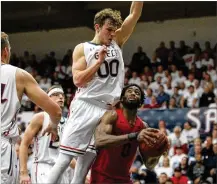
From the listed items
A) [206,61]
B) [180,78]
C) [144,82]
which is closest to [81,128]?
[180,78]

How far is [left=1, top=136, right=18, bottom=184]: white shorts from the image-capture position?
536 cm

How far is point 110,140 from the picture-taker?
5594 millimetres

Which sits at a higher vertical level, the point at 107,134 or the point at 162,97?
the point at 162,97

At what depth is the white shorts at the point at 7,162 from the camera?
5355 mm

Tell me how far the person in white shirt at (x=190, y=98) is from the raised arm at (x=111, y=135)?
9.76 metres

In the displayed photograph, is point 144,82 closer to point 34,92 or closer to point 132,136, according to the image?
point 132,136

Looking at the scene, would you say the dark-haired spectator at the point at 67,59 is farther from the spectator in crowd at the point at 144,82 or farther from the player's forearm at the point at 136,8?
the player's forearm at the point at 136,8

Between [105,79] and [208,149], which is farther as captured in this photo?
[208,149]

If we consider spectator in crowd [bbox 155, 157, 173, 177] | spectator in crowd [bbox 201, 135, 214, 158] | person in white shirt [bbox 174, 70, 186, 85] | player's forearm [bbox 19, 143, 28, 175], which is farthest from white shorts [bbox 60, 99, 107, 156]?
person in white shirt [bbox 174, 70, 186, 85]

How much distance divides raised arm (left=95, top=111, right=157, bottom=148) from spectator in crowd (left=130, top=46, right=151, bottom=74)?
13.8m

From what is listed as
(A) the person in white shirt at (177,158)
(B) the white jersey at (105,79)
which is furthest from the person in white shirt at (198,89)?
(B) the white jersey at (105,79)

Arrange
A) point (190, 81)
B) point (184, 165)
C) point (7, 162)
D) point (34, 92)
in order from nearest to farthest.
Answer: point (34, 92), point (7, 162), point (184, 165), point (190, 81)

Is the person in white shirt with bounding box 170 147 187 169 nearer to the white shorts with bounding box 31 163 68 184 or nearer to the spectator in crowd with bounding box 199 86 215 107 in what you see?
the spectator in crowd with bounding box 199 86 215 107

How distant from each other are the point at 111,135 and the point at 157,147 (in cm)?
49
